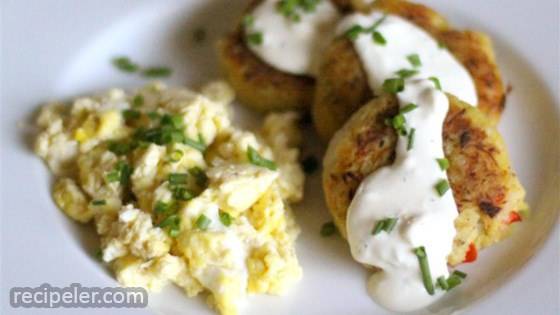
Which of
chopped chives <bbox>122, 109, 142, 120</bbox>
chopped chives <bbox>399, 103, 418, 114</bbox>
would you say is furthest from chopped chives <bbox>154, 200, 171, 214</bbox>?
chopped chives <bbox>399, 103, 418, 114</bbox>

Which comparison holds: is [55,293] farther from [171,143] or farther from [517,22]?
[517,22]

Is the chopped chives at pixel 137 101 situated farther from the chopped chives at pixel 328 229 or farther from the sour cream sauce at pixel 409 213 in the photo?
the sour cream sauce at pixel 409 213

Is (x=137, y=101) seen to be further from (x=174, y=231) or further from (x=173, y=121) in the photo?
(x=174, y=231)

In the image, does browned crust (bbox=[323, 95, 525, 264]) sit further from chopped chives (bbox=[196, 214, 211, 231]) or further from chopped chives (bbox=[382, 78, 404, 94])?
chopped chives (bbox=[196, 214, 211, 231])

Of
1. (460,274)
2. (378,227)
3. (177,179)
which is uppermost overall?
(177,179)

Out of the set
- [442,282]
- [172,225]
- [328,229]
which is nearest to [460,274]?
[442,282]
